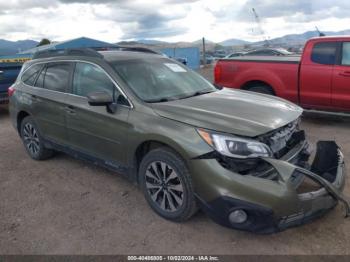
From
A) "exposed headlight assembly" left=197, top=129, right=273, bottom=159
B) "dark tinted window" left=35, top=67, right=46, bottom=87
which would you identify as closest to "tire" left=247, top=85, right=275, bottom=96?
"dark tinted window" left=35, top=67, right=46, bottom=87

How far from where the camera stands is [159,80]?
14.0ft

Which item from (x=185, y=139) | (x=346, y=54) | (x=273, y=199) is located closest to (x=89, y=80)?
(x=185, y=139)

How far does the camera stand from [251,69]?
7.58m

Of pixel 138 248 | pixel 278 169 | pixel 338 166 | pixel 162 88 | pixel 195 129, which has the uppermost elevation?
pixel 162 88

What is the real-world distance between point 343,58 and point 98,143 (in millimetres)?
5038

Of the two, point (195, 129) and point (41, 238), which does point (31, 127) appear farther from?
point (195, 129)

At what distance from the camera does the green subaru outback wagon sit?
9.90ft

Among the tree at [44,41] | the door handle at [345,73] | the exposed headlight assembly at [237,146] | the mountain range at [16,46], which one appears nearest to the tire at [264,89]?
the door handle at [345,73]

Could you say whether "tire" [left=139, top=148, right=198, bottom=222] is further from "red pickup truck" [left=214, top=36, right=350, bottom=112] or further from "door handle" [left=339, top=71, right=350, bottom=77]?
"door handle" [left=339, top=71, right=350, bottom=77]

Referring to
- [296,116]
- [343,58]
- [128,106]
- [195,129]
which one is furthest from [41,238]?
[343,58]

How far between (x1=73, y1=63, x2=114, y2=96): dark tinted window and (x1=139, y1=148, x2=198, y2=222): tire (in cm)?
100

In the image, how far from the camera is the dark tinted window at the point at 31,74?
212 inches

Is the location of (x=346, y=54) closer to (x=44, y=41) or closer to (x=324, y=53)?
(x=324, y=53)

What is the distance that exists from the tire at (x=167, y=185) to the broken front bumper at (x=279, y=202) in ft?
0.73
